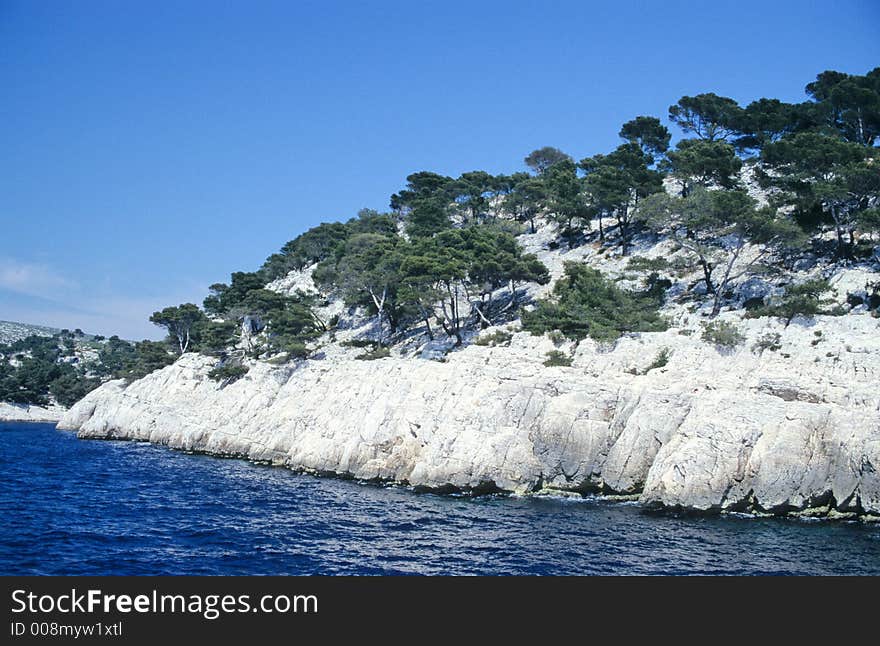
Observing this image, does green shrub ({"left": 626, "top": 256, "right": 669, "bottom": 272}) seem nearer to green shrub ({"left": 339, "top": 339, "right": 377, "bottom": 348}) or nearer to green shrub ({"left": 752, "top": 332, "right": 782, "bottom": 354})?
green shrub ({"left": 752, "top": 332, "right": 782, "bottom": 354})

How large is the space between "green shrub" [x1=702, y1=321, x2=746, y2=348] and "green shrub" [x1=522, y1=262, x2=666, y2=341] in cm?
547

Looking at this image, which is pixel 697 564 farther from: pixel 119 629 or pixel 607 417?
pixel 119 629

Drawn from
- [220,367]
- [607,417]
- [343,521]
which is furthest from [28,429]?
[607,417]

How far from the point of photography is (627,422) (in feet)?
121

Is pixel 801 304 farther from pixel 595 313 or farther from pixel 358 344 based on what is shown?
pixel 358 344

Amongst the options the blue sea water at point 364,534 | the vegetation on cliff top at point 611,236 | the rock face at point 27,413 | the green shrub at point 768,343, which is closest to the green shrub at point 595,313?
the vegetation on cliff top at point 611,236

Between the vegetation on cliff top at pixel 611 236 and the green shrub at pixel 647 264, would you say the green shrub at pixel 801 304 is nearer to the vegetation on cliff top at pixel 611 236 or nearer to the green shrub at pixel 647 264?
the vegetation on cliff top at pixel 611 236

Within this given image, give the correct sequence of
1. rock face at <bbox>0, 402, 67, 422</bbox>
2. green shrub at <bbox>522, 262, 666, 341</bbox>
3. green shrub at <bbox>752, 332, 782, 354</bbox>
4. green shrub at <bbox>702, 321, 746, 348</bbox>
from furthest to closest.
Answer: rock face at <bbox>0, 402, 67, 422</bbox> → green shrub at <bbox>522, 262, 666, 341</bbox> → green shrub at <bbox>702, 321, 746, 348</bbox> → green shrub at <bbox>752, 332, 782, 354</bbox>

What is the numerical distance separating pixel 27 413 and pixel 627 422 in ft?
349

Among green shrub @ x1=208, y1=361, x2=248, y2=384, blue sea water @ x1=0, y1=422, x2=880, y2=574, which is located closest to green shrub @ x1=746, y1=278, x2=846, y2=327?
blue sea water @ x1=0, y1=422, x2=880, y2=574

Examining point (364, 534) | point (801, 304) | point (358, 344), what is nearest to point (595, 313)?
point (801, 304)

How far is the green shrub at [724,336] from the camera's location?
136ft

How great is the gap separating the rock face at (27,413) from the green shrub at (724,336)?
337ft

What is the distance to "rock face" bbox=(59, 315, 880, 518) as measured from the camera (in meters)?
31.8
